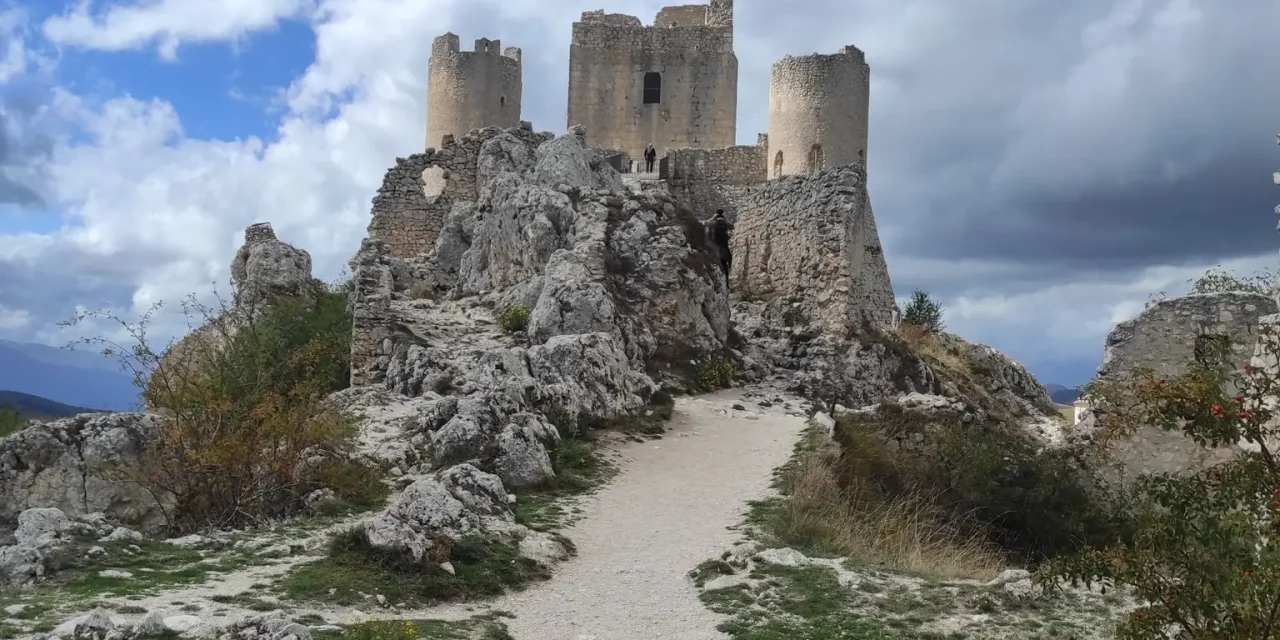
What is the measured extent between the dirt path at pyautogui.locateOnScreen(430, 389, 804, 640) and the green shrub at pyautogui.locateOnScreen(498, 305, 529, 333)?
312 centimetres

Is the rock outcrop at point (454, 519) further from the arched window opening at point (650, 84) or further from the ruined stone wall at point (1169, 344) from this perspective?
the arched window opening at point (650, 84)

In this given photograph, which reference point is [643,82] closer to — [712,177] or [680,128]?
[680,128]

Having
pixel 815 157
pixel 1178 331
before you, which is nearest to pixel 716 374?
pixel 1178 331

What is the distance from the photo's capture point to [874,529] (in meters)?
9.48

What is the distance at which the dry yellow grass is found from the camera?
8.55 m

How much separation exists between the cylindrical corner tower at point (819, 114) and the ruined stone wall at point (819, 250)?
8.63 meters

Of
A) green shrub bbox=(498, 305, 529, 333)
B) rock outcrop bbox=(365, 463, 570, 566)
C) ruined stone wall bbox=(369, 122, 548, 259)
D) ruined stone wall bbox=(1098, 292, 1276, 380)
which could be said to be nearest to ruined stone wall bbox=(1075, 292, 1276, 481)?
ruined stone wall bbox=(1098, 292, 1276, 380)

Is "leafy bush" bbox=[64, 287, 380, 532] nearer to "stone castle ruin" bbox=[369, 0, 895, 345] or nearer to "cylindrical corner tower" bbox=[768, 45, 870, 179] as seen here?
"stone castle ruin" bbox=[369, 0, 895, 345]

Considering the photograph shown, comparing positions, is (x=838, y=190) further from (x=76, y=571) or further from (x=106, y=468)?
(x=76, y=571)

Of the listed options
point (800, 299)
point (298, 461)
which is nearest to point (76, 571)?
point (298, 461)

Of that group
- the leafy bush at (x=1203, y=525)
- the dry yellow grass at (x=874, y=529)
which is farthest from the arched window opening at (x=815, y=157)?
the leafy bush at (x=1203, y=525)

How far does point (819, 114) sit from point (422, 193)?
39.8 ft

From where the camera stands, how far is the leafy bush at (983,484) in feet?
37.3

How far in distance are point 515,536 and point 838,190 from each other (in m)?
12.1
